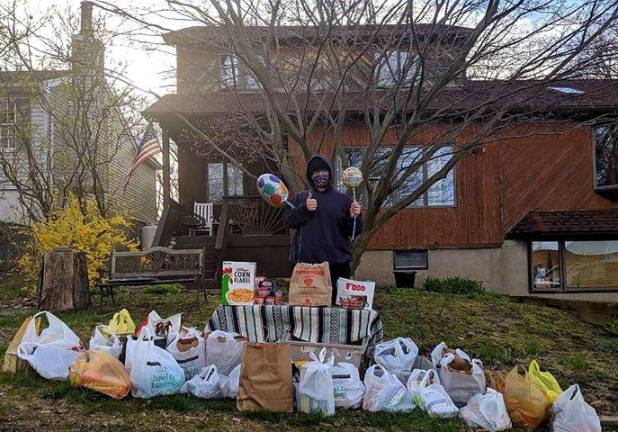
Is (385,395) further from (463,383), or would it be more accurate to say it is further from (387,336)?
(387,336)

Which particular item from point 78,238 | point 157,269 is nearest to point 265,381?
point 157,269

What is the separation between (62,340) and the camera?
523 centimetres

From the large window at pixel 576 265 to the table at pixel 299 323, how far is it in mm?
9310

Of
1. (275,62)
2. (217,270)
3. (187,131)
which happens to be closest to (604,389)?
(275,62)

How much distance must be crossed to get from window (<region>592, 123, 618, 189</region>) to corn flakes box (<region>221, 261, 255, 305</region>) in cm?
1075

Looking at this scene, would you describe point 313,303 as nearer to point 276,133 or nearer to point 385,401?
point 385,401

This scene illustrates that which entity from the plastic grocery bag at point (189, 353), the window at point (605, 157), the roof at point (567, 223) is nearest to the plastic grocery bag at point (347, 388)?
the plastic grocery bag at point (189, 353)

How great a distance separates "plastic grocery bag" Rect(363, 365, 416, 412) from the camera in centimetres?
459

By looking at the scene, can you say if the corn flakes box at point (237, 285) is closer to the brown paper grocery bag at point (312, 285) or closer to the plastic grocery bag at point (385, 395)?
the brown paper grocery bag at point (312, 285)

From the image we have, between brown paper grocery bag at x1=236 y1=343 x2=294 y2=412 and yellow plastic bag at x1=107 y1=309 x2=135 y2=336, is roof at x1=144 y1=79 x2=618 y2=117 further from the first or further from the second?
brown paper grocery bag at x1=236 y1=343 x2=294 y2=412

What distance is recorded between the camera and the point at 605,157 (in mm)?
13852

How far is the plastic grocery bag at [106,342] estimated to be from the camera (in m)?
4.96

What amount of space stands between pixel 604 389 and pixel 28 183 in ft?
36.4

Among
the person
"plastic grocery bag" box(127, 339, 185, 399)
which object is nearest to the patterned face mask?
the person
